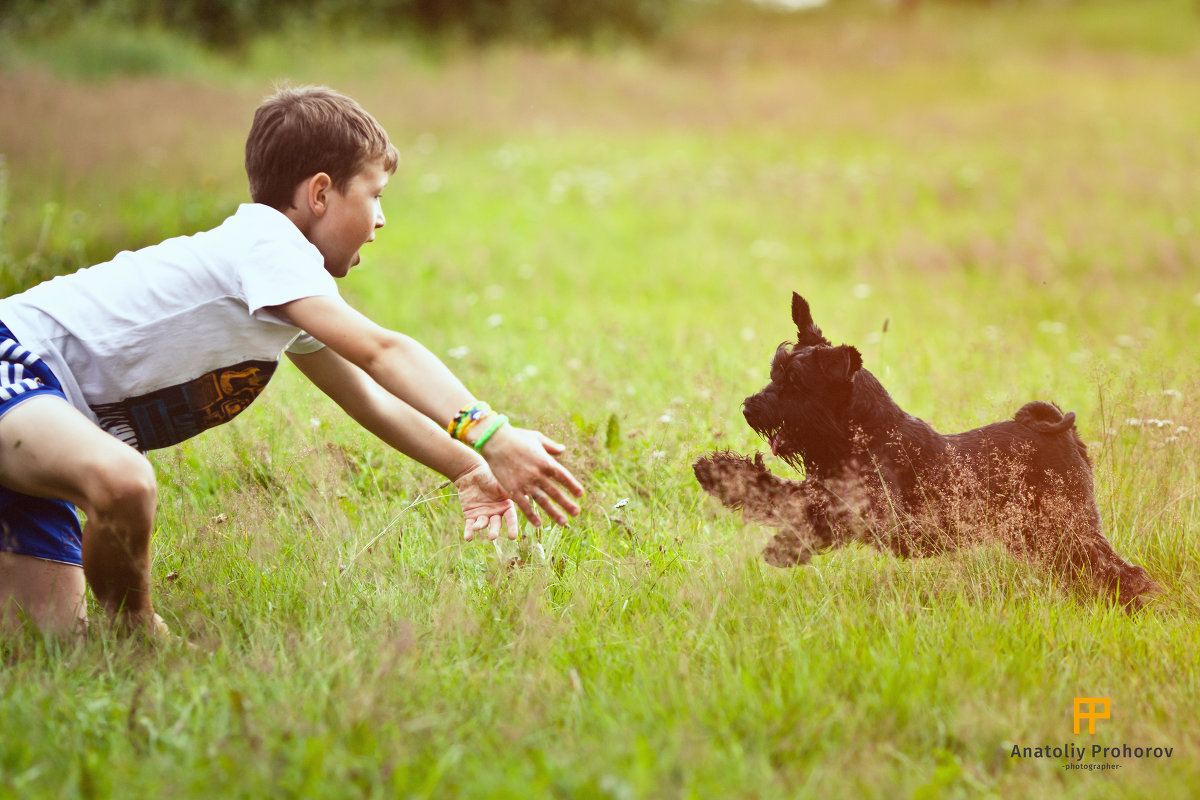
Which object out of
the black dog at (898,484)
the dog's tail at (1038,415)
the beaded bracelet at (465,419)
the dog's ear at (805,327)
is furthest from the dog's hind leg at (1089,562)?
the beaded bracelet at (465,419)

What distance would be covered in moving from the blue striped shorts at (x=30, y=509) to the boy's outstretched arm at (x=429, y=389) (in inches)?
25.8

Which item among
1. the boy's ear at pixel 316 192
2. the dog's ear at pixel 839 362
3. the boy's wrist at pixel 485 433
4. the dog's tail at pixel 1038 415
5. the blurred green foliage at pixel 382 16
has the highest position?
the blurred green foliage at pixel 382 16

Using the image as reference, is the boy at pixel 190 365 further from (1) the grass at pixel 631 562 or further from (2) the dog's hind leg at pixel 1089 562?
(2) the dog's hind leg at pixel 1089 562

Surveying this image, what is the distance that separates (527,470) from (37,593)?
148 centimetres

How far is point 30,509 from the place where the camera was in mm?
2479

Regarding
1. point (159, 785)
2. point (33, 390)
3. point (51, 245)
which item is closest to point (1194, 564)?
point (159, 785)

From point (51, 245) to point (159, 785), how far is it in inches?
240

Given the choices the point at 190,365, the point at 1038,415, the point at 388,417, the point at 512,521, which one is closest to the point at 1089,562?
the point at 1038,415

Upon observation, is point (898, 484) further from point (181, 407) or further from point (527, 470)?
point (181, 407)

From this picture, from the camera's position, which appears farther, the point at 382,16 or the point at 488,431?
the point at 382,16

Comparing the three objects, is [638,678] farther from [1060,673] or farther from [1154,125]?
[1154,125]

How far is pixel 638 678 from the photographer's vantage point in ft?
7.10

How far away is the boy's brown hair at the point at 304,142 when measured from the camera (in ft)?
7.97

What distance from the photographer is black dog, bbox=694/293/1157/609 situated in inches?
102
